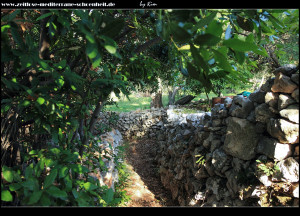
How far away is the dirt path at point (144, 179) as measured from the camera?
12.1 feet

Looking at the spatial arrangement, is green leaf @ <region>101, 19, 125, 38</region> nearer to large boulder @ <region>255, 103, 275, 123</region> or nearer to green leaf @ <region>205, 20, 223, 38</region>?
green leaf @ <region>205, 20, 223, 38</region>

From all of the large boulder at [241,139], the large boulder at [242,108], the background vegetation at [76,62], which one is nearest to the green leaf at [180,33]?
the background vegetation at [76,62]

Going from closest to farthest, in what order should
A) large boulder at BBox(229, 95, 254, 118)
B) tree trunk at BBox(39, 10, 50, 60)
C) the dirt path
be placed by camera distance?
tree trunk at BBox(39, 10, 50, 60) → large boulder at BBox(229, 95, 254, 118) → the dirt path

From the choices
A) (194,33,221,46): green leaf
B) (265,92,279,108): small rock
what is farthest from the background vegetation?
(265,92,279,108): small rock

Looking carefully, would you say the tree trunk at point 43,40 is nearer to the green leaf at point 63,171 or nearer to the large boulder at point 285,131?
the green leaf at point 63,171

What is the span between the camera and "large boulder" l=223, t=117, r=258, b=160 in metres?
2.48

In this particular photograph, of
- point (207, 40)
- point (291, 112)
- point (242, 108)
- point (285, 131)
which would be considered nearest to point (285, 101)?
point (291, 112)

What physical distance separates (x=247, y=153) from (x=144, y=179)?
298 centimetres

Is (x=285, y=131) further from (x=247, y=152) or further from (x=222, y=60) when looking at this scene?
(x=222, y=60)

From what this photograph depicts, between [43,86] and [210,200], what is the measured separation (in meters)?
2.88

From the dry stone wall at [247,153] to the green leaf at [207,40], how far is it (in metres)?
0.89

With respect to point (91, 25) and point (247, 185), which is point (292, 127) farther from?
point (91, 25)

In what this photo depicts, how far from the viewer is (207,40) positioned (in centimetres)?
71
